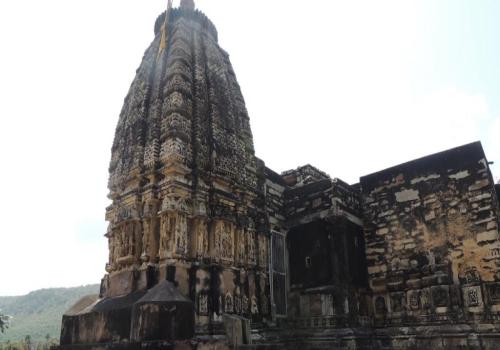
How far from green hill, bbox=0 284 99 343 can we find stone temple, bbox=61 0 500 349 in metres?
65.9

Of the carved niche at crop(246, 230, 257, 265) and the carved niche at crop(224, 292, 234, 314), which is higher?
the carved niche at crop(246, 230, 257, 265)

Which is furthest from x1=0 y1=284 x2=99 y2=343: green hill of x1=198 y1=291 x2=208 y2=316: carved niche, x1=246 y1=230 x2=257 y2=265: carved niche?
x1=198 y1=291 x2=208 y2=316: carved niche

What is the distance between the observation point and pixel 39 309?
9138 centimetres

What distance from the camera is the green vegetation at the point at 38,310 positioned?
235 feet

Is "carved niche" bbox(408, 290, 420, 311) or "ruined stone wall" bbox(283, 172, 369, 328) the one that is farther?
"carved niche" bbox(408, 290, 420, 311)

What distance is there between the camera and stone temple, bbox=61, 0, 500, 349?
9.20m

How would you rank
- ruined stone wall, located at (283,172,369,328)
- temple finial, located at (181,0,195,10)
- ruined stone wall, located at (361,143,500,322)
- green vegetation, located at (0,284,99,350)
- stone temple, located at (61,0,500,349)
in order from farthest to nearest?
1. green vegetation, located at (0,284,99,350)
2. temple finial, located at (181,0,195,10)
3. ruined stone wall, located at (283,172,369,328)
4. ruined stone wall, located at (361,143,500,322)
5. stone temple, located at (61,0,500,349)

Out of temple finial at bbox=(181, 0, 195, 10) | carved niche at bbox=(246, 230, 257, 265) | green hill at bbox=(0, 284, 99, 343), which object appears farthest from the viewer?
green hill at bbox=(0, 284, 99, 343)

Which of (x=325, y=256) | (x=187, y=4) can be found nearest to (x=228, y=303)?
(x=325, y=256)

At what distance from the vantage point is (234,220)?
409 inches

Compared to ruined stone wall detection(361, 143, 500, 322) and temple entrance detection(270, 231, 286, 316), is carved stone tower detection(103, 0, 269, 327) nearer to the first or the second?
temple entrance detection(270, 231, 286, 316)

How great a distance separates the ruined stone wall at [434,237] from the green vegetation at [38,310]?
2647 inches

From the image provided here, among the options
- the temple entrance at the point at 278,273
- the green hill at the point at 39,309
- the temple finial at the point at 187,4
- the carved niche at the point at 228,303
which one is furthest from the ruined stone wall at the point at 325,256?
the green hill at the point at 39,309

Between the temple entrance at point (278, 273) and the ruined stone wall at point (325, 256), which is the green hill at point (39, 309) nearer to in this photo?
the temple entrance at point (278, 273)
